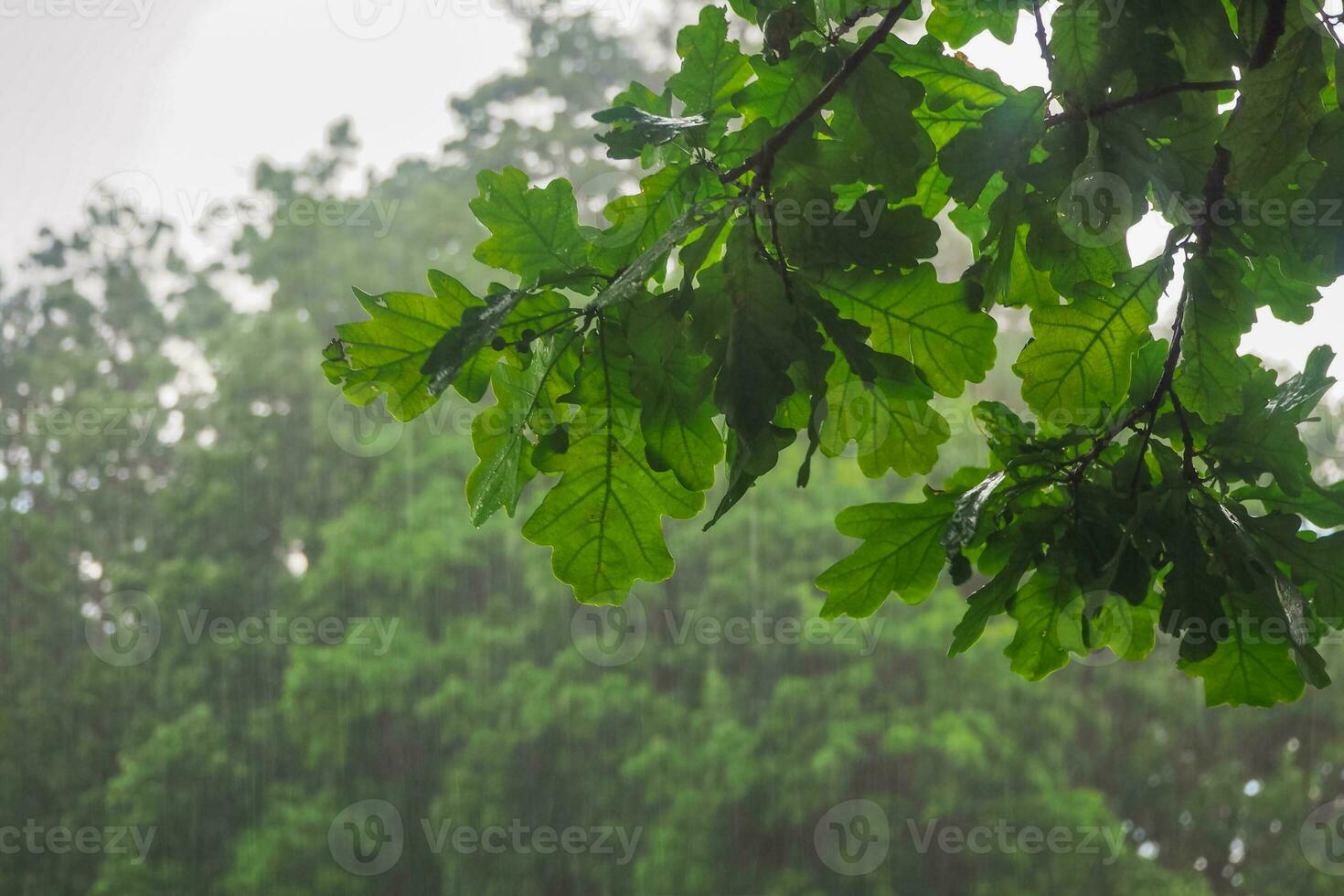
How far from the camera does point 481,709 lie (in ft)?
28.2

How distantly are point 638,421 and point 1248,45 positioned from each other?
22.9 inches

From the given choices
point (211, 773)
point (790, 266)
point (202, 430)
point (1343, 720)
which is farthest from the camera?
point (202, 430)

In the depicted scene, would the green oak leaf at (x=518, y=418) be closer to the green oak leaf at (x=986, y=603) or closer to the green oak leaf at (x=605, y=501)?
the green oak leaf at (x=605, y=501)

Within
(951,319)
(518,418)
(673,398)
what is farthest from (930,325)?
(518,418)

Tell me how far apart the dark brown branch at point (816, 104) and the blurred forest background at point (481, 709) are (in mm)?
6265

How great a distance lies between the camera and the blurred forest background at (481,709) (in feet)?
26.3

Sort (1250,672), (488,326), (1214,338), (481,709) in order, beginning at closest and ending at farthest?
(488,326)
(1214,338)
(1250,672)
(481,709)

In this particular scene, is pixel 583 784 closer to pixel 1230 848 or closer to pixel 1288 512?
pixel 1230 848

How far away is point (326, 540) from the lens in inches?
386


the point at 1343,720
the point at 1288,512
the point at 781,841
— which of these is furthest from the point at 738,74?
the point at 1343,720

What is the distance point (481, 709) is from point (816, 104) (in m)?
8.03

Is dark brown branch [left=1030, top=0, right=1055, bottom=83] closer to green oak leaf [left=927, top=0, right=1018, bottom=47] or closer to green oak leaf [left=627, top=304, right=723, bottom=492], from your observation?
→ green oak leaf [left=927, top=0, right=1018, bottom=47]

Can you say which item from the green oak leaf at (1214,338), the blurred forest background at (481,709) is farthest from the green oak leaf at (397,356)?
the blurred forest background at (481,709)

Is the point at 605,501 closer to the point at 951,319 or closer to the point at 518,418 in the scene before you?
the point at 518,418
